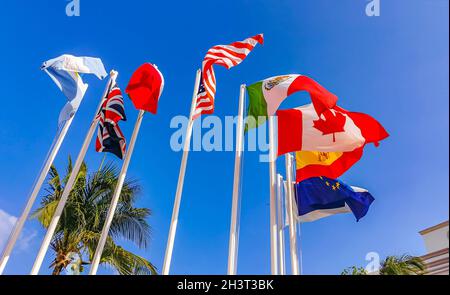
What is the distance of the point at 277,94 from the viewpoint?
1295 centimetres

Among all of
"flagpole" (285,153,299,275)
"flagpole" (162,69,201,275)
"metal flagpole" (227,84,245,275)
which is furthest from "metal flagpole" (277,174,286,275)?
"flagpole" (162,69,201,275)

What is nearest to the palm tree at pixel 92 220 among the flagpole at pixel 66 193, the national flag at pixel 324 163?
the flagpole at pixel 66 193

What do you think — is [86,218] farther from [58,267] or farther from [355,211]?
[355,211]

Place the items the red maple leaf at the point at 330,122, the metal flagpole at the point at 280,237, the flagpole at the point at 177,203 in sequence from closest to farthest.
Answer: the flagpole at the point at 177,203 < the metal flagpole at the point at 280,237 < the red maple leaf at the point at 330,122

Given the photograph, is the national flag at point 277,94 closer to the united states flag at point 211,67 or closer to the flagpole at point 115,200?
the united states flag at point 211,67

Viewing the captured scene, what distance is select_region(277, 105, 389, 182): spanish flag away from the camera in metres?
13.1

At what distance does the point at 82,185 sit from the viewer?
16375mm

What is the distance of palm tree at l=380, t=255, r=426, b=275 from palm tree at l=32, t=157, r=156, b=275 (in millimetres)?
15875

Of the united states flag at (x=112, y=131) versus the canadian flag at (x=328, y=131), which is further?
the united states flag at (x=112, y=131)

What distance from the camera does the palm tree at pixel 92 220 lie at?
47.9ft

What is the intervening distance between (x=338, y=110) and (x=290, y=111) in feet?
5.55

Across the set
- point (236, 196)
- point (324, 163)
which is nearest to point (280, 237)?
point (236, 196)

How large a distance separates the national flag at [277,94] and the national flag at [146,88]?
3386mm
